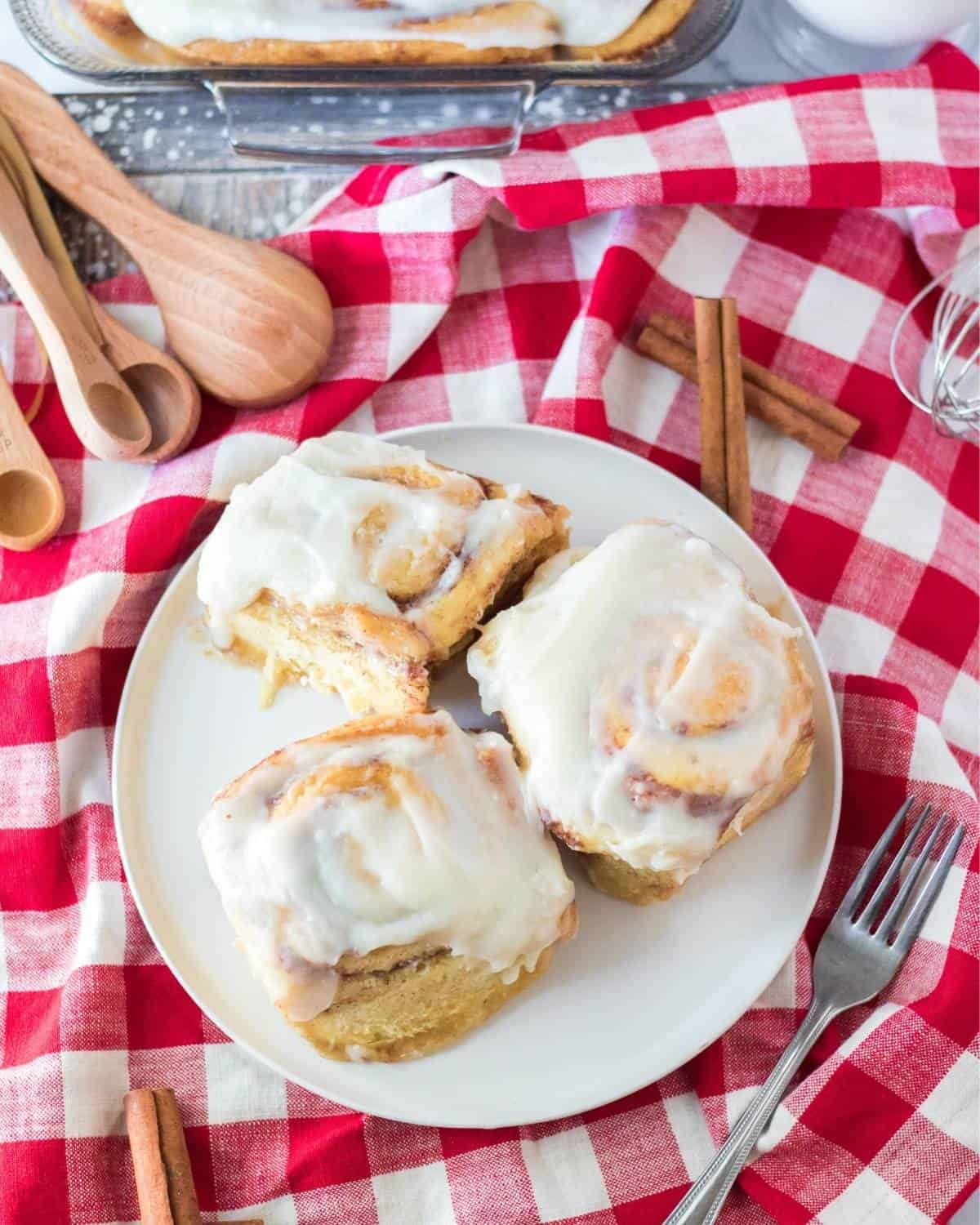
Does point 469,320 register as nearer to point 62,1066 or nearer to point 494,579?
point 494,579

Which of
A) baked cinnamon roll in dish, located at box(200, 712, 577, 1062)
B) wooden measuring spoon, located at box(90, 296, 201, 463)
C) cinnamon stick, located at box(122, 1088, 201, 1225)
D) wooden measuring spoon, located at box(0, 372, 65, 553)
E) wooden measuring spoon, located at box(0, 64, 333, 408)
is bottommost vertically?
cinnamon stick, located at box(122, 1088, 201, 1225)

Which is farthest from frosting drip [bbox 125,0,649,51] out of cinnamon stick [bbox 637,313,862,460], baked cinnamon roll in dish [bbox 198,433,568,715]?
baked cinnamon roll in dish [bbox 198,433,568,715]

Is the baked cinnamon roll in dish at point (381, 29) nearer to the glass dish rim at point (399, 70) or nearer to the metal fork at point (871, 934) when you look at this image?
the glass dish rim at point (399, 70)

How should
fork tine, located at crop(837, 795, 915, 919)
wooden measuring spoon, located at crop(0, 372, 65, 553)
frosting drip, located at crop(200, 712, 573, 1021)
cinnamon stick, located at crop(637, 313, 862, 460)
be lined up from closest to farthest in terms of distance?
frosting drip, located at crop(200, 712, 573, 1021), fork tine, located at crop(837, 795, 915, 919), wooden measuring spoon, located at crop(0, 372, 65, 553), cinnamon stick, located at crop(637, 313, 862, 460)

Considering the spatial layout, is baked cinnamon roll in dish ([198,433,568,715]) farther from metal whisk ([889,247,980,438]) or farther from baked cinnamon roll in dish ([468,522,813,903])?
metal whisk ([889,247,980,438])

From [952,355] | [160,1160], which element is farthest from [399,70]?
[160,1160]
